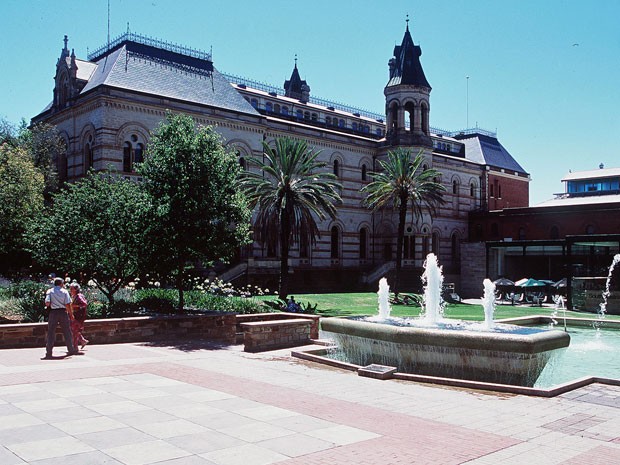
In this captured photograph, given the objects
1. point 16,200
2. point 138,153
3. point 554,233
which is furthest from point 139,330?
point 554,233

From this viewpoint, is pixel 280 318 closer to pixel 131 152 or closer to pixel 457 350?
pixel 457 350

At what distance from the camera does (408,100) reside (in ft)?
173

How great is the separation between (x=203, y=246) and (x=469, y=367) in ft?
37.9

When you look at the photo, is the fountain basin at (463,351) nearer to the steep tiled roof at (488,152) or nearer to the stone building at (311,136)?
the stone building at (311,136)

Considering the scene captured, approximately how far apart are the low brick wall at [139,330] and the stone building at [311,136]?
10694 mm

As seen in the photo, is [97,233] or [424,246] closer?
[97,233]

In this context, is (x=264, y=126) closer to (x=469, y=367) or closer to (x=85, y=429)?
(x=469, y=367)

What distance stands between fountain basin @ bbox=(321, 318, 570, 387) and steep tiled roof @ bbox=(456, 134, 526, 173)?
54.9m

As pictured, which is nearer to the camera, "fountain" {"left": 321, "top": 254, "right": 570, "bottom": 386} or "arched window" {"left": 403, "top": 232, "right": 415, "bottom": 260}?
"fountain" {"left": 321, "top": 254, "right": 570, "bottom": 386}

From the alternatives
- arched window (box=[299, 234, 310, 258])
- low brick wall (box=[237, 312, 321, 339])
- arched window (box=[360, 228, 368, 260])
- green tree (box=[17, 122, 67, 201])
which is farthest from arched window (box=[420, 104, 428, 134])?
low brick wall (box=[237, 312, 321, 339])

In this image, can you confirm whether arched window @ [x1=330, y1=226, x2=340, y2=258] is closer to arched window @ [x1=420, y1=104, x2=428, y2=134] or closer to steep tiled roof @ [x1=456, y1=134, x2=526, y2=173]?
arched window @ [x1=420, y1=104, x2=428, y2=134]

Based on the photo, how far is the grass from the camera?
106ft

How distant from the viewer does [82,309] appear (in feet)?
53.4

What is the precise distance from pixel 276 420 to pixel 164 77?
3484cm
